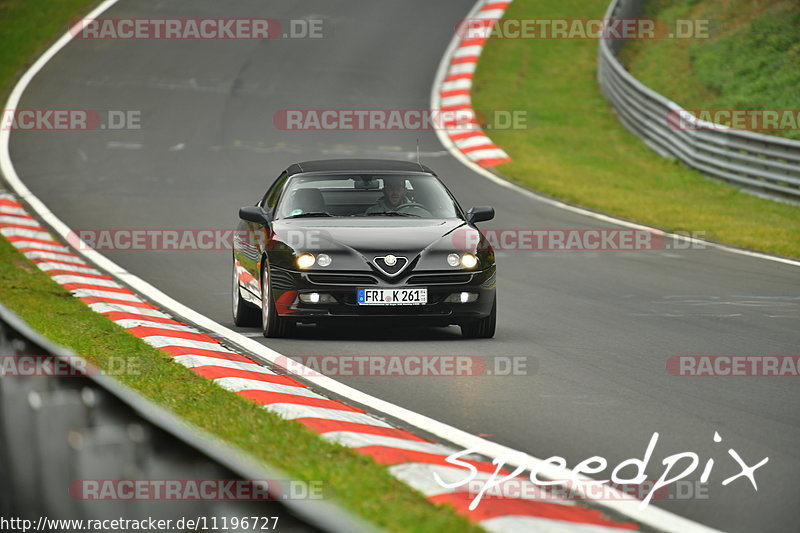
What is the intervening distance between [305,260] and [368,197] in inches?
57.1

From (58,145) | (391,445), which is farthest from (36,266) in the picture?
(58,145)

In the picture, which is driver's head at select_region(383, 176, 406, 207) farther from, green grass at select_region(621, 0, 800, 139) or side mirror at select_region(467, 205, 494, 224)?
green grass at select_region(621, 0, 800, 139)

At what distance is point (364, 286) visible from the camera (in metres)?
10.9

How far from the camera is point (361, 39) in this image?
3828 cm

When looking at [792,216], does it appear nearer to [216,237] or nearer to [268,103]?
[216,237]

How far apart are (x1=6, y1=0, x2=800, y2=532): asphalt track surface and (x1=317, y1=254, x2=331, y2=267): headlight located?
68cm

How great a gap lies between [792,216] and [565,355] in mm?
12539

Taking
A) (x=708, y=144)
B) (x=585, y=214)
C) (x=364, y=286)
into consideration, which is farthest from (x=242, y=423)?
(x=708, y=144)

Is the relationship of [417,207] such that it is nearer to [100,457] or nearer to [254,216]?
[254,216]

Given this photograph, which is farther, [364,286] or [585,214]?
[585,214]

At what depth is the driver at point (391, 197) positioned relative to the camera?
39.3 feet

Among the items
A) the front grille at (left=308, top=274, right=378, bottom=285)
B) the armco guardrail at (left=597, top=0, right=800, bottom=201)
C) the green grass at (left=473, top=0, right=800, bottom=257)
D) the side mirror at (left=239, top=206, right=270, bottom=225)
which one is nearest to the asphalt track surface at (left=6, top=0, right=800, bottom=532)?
the front grille at (left=308, top=274, right=378, bottom=285)

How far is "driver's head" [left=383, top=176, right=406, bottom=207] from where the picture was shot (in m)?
12.0

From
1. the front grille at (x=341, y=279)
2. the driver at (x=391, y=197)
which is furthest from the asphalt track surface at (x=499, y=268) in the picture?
the driver at (x=391, y=197)
